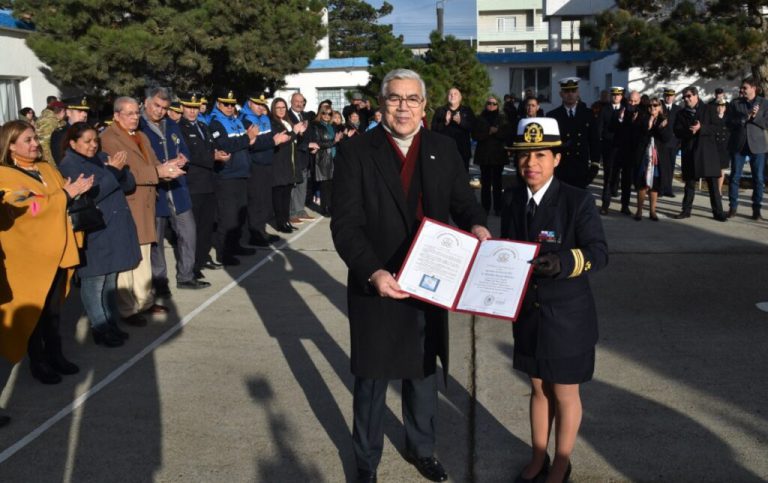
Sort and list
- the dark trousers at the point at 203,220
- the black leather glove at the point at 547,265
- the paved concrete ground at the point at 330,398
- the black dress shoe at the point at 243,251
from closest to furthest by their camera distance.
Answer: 1. the black leather glove at the point at 547,265
2. the paved concrete ground at the point at 330,398
3. the dark trousers at the point at 203,220
4. the black dress shoe at the point at 243,251

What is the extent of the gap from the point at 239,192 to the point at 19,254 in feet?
14.2

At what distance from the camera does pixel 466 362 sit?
18.1 feet

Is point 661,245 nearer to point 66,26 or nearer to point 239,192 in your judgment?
point 239,192

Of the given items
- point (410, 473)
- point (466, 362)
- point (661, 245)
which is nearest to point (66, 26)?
point (661, 245)

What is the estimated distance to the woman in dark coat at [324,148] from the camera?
40.8 ft

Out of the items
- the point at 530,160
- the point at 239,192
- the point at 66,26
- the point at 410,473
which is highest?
the point at 66,26

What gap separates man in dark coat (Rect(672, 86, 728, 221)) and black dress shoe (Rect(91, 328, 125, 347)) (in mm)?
8391

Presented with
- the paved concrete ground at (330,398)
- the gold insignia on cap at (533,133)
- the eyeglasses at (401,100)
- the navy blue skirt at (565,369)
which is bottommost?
the paved concrete ground at (330,398)

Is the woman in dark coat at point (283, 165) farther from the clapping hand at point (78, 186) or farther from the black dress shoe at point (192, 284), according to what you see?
the clapping hand at point (78, 186)

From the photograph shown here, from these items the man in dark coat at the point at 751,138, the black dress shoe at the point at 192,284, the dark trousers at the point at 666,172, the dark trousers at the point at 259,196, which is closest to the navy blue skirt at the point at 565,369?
the black dress shoe at the point at 192,284

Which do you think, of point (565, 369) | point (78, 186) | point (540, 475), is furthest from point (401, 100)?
point (78, 186)

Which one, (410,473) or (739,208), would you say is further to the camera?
(739,208)

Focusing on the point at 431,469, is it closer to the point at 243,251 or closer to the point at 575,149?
the point at 575,149

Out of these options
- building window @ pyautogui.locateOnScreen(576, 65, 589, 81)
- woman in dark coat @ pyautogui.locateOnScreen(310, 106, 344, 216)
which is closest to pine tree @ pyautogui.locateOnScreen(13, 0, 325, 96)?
woman in dark coat @ pyautogui.locateOnScreen(310, 106, 344, 216)
